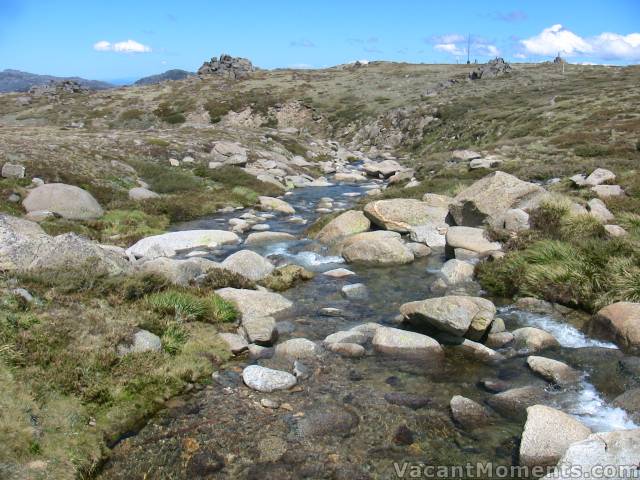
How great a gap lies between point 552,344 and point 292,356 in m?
5.41

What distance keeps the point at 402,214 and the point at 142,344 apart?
42.3ft

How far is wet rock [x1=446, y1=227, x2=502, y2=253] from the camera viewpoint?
53.9 feet

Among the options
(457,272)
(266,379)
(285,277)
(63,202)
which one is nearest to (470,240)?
(457,272)

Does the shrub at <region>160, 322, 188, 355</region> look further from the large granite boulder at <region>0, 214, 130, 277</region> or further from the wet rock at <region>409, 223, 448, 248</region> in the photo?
the wet rock at <region>409, 223, 448, 248</region>

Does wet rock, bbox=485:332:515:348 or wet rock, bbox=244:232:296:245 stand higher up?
wet rock, bbox=244:232:296:245

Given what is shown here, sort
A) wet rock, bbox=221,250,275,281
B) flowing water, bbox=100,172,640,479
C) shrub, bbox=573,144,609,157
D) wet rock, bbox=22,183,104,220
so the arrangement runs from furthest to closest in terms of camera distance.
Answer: shrub, bbox=573,144,609,157, wet rock, bbox=22,183,104,220, wet rock, bbox=221,250,275,281, flowing water, bbox=100,172,640,479

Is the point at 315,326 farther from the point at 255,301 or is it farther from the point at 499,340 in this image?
the point at 499,340

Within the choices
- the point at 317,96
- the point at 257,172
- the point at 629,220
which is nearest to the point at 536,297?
the point at 629,220

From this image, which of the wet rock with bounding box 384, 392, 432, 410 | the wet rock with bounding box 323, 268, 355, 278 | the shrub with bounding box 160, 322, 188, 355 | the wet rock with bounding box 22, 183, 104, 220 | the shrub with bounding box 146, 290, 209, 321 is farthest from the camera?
the wet rock with bounding box 22, 183, 104, 220

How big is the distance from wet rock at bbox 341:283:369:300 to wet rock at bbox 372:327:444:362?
3.22m

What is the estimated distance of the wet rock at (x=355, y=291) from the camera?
13711 millimetres

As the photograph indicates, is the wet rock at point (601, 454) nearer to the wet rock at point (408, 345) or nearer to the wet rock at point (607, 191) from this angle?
the wet rock at point (408, 345)

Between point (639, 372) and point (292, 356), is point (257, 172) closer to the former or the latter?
point (292, 356)

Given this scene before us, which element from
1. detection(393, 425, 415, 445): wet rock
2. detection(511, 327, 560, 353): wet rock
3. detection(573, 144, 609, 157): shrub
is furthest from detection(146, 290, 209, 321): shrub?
detection(573, 144, 609, 157): shrub
